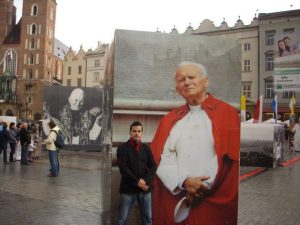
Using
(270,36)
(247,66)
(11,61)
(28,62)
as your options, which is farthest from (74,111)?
(11,61)

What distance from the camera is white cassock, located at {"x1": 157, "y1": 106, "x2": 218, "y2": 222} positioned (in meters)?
5.86

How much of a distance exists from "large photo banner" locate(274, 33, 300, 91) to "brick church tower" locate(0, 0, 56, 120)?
72000mm

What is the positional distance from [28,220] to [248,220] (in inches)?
159

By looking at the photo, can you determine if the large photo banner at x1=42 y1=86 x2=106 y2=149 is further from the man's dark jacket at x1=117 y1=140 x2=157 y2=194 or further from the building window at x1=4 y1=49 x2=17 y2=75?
the building window at x1=4 y1=49 x2=17 y2=75

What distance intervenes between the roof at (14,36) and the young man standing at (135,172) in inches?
3620

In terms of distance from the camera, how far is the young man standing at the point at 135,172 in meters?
5.54

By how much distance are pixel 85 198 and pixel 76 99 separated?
13426mm

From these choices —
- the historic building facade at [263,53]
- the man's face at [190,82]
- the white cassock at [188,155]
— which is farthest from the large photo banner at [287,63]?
the historic building facade at [263,53]

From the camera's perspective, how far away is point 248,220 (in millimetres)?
7668

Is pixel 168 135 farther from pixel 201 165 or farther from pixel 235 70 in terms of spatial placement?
pixel 235 70

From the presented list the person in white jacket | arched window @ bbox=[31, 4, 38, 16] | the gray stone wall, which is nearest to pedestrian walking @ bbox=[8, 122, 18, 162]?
the person in white jacket

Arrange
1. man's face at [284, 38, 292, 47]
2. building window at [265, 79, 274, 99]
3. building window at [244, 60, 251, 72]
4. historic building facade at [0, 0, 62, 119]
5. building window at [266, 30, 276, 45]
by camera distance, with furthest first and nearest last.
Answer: historic building facade at [0, 0, 62, 119], building window at [244, 60, 251, 72], building window at [266, 30, 276, 45], building window at [265, 79, 274, 99], man's face at [284, 38, 292, 47]

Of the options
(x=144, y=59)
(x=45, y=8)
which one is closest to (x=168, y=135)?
(x=144, y=59)

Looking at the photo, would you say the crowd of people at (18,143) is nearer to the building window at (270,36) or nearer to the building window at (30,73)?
the building window at (270,36)
